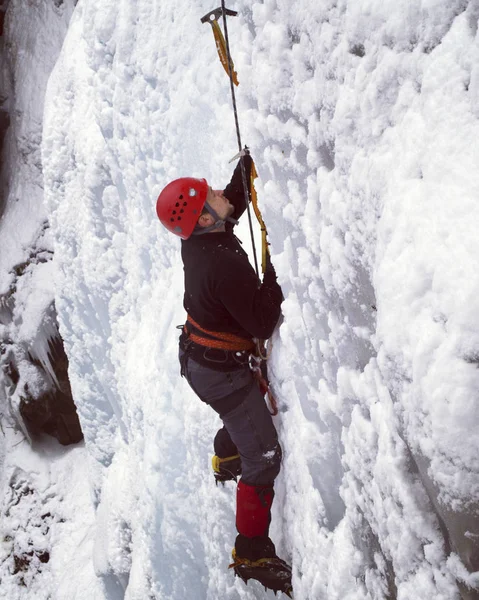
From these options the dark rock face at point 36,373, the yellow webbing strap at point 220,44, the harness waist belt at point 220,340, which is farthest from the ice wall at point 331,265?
the dark rock face at point 36,373

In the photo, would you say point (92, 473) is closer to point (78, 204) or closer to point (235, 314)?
point (78, 204)

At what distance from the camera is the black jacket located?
5.12 ft

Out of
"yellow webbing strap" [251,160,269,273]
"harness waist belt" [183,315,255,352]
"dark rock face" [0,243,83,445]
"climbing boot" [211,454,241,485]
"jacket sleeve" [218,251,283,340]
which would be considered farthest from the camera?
"dark rock face" [0,243,83,445]

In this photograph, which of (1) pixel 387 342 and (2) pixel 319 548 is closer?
(1) pixel 387 342

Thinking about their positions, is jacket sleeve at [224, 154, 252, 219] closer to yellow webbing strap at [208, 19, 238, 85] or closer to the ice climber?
the ice climber

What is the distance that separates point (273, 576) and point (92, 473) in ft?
12.1

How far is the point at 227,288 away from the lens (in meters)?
1.57

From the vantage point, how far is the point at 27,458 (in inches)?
301

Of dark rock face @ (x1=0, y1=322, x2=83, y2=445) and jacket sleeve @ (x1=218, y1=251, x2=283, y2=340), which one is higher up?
jacket sleeve @ (x1=218, y1=251, x2=283, y2=340)

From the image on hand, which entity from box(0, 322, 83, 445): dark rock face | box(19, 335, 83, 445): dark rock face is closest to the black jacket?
box(0, 322, 83, 445): dark rock face

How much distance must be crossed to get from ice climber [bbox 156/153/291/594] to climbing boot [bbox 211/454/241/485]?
245 millimetres

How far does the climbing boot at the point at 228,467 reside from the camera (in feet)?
6.94

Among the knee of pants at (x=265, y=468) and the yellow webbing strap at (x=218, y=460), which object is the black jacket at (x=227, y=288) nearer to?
the knee of pants at (x=265, y=468)

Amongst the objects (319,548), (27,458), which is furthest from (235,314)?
(27,458)
